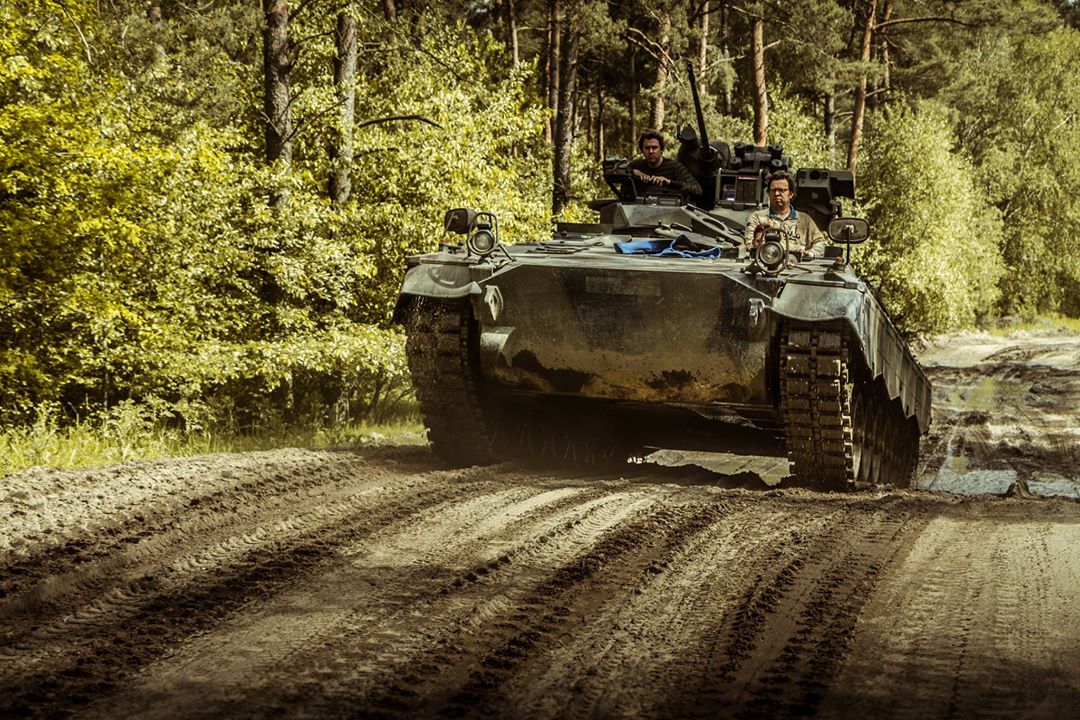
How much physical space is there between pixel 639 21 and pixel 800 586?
82.6 feet

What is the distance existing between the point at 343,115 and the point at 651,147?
5.94 meters

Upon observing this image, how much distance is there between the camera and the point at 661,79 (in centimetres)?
2300

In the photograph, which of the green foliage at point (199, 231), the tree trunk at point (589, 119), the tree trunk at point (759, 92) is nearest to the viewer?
the green foliage at point (199, 231)

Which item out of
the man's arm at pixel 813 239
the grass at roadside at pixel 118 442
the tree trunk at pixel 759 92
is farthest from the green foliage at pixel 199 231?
the tree trunk at pixel 759 92

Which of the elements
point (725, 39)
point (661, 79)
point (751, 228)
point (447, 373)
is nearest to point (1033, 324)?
point (725, 39)

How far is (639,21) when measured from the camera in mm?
28703

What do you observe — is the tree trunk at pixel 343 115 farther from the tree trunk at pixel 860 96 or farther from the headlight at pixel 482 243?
the tree trunk at pixel 860 96

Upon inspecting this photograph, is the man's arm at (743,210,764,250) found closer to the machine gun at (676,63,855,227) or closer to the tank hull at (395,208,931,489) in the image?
the tank hull at (395,208,931,489)

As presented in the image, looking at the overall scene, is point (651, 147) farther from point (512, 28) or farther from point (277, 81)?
point (512, 28)

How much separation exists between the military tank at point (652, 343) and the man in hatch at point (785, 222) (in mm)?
216

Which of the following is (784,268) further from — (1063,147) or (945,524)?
(1063,147)

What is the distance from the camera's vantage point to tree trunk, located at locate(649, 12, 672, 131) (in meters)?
22.8

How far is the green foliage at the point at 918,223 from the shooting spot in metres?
29.8

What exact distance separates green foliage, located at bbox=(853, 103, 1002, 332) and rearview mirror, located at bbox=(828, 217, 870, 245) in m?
22.0
